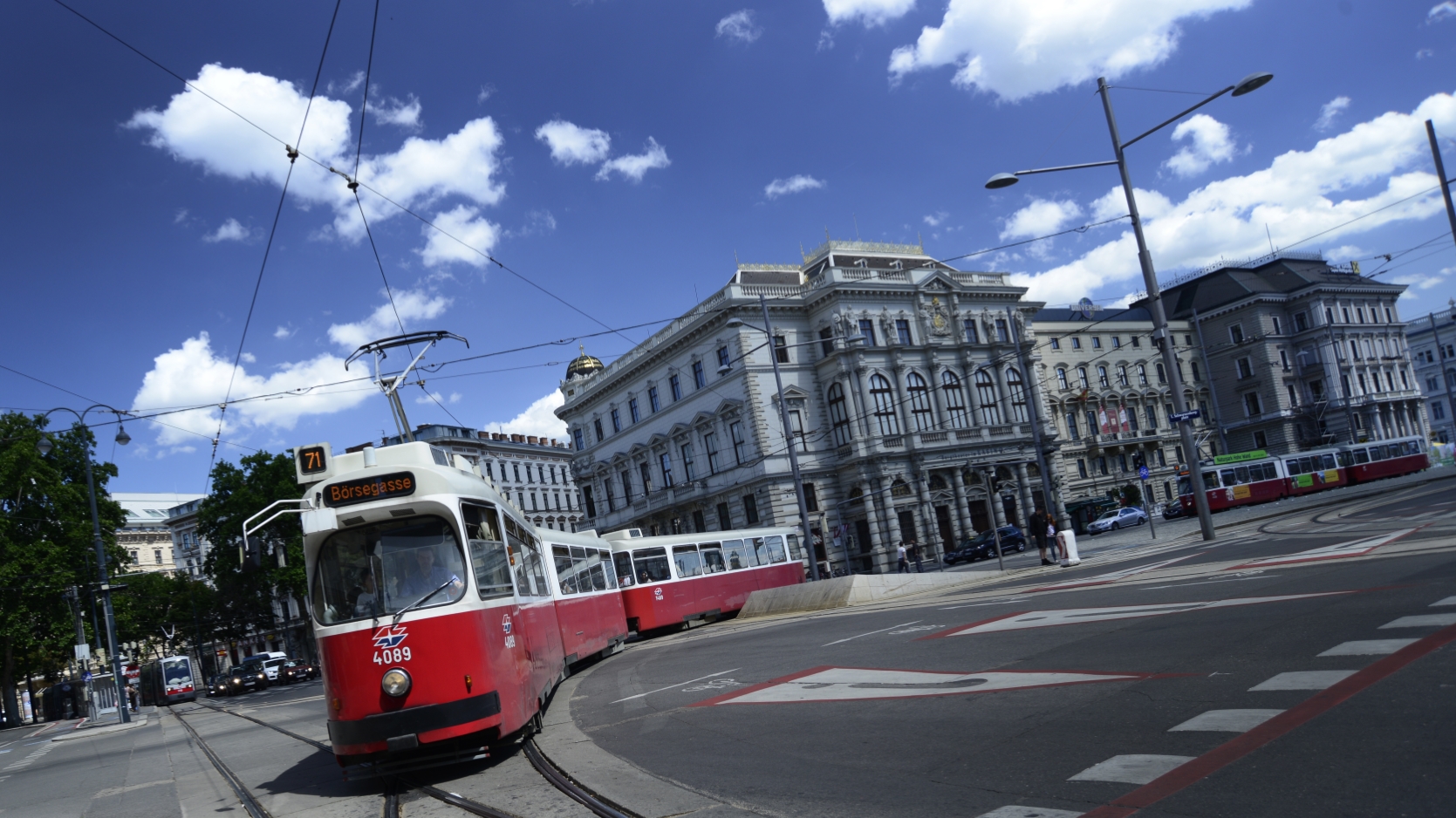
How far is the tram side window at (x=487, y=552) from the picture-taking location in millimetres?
8891

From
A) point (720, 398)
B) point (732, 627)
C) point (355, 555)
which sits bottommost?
point (732, 627)

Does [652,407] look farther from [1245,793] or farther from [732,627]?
[1245,793]

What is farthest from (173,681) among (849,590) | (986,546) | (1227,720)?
(1227,720)

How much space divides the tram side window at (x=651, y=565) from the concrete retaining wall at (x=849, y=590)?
130 inches

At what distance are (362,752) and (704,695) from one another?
4426 millimetres

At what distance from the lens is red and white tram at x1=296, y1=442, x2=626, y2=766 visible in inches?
325

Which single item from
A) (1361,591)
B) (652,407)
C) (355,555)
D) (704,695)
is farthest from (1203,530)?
(652,407)

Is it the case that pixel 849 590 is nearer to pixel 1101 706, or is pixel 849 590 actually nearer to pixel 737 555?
pixel 737 555

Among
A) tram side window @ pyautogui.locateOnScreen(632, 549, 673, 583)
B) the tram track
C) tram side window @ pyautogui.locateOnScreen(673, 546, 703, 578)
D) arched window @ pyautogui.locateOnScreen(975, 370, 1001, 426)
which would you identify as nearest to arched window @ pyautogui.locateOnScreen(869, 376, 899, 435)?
arched window @ pyautogui.locateOnScreen(975, 370, 1001, 426)

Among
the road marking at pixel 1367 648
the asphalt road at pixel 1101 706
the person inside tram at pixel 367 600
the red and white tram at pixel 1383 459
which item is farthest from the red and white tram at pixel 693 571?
the red and white tram at pixel 1383 459

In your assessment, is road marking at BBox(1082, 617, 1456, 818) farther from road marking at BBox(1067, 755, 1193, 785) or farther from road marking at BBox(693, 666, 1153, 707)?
road marking at BBox(693, 666, 1153, 707)

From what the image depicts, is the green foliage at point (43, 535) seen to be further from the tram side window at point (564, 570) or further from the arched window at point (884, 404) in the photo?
the arched window at point (884, 404)

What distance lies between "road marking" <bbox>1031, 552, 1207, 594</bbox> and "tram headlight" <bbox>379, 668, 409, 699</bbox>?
12.2 metres

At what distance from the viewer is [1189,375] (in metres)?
80.4
